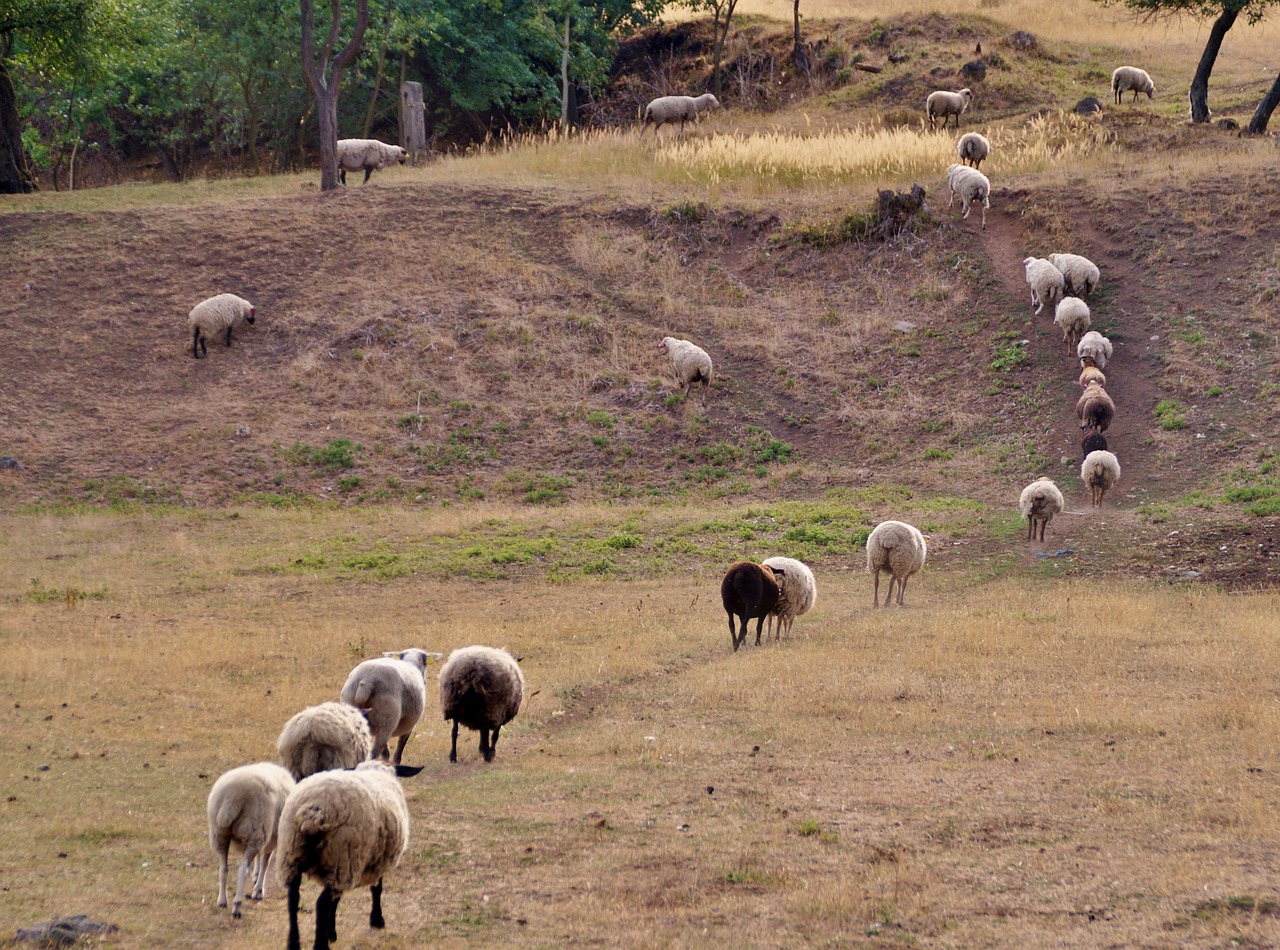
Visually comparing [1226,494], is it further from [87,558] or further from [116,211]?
[116,211]

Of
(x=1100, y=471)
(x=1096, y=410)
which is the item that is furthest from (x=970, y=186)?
(x=1100, y=471)

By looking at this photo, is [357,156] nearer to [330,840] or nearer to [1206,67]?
[1206,67]

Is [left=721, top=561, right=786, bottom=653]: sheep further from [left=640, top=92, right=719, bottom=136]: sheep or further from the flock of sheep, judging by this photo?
[left=640, top=92, right=719, bottom=136]: sheep

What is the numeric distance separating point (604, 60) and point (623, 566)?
30447mm

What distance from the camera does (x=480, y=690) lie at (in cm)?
1026

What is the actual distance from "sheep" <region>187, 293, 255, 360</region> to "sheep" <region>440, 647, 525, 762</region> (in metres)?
18.8

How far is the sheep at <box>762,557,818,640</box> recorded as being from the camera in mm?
14680

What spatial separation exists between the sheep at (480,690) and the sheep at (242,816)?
2.82 metres

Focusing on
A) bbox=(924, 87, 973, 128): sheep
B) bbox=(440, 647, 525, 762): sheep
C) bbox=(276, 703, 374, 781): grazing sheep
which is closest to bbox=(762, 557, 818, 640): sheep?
bbox=(440, 647, 525, 762): sheep

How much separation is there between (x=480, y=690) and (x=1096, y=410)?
16.0 m

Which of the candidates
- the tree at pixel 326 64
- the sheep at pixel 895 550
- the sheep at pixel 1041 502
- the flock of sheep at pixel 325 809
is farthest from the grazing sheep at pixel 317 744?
the tree at pixel 326 64

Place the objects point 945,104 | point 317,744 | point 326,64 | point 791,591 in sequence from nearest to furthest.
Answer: point 317,744 → point 791,591 → point 326,64 → point 945,104

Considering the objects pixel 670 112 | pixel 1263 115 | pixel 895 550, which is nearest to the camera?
pixel 895 550

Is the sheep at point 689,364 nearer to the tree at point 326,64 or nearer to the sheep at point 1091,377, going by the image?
the sheep at point 1091,377
